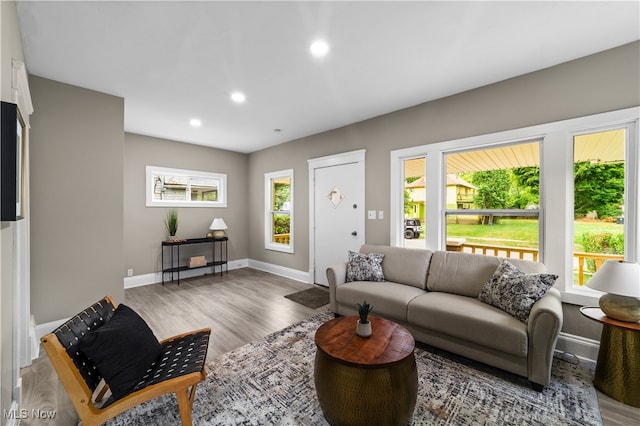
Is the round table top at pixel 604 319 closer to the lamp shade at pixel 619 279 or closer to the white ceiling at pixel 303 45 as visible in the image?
the lamp shade at pixel 619 279

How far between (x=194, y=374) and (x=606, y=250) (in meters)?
3.41

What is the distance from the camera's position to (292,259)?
519cm

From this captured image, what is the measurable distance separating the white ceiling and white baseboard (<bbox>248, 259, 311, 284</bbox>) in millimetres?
3009

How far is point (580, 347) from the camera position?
7.66ft

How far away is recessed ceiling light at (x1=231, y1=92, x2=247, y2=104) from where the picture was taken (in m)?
3.13

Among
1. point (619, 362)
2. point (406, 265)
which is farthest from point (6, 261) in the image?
point (619, 362)

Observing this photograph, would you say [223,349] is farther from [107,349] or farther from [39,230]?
[39,230]

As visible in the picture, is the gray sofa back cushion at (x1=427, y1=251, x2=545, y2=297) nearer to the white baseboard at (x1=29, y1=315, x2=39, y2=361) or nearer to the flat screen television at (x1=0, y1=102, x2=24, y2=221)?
the flat screen television at (x1=0, y1=102, x2=24, y2=221)

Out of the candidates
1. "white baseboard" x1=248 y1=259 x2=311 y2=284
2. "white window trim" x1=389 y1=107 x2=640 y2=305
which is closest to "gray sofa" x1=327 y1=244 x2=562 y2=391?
"white window trim" x1=389 y1=107 x2=640 y2=305

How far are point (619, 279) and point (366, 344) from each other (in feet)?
6.00

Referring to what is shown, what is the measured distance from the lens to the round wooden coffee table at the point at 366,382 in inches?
57.7

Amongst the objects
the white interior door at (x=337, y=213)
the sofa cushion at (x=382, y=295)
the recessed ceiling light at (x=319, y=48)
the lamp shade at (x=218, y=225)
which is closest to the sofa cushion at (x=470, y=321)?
the sofa cushion at (x=382, y=295)

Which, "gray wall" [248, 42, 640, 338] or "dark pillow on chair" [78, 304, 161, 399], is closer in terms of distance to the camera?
"dark pillow on chair" [78, 304, 161, 399]

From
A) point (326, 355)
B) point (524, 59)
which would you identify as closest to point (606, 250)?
point (524, 59)
